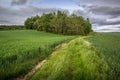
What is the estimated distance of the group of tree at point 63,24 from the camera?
100m

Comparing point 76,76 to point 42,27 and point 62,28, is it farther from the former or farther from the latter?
point 42,27

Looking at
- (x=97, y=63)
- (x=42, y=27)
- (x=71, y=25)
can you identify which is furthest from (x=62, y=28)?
(x=97, y=63)

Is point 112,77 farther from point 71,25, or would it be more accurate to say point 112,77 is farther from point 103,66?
point 71,25

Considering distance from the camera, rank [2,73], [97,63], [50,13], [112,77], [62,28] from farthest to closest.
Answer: [50,13]
[62,28]
[97,63]
[2,73]
[112,77]

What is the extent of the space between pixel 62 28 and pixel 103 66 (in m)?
86.2

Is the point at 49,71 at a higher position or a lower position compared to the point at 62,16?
lower

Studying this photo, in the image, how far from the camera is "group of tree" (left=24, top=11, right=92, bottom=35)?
100 m

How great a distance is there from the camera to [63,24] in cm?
10088

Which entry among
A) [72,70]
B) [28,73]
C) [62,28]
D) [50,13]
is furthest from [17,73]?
[50,13]

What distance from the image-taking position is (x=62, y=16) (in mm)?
102938

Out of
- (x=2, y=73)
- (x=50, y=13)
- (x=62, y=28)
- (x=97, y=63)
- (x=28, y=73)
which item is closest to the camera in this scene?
(x=2, y=73)

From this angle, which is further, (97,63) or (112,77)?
(97,63)

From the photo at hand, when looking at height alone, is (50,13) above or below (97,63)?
above

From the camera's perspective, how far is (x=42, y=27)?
355 feet
